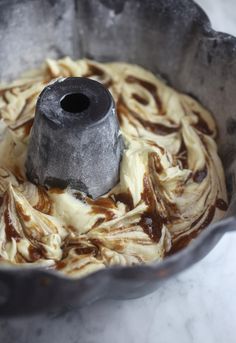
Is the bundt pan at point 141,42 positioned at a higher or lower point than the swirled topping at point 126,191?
higher

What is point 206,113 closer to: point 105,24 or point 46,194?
point 105,24

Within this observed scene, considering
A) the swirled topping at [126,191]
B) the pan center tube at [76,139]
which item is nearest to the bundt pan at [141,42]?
the swirled topping at [126,191]

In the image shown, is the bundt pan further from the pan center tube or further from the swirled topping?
the pan center tube

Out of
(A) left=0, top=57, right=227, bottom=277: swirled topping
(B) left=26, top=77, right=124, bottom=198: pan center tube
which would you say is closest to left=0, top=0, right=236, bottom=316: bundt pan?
(A) left=0, top=57, right=227, bottom=277: swirled topping

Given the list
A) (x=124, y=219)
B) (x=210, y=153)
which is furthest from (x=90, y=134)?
(x=210, y=153)

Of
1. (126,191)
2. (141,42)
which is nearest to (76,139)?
(126,191)

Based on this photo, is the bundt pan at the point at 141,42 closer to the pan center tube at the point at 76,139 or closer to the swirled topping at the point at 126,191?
the swirled topping at the point at 126,191

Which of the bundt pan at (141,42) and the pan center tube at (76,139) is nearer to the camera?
the pan center tube at (76,139)

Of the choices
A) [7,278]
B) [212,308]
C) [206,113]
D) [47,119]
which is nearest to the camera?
[7,278]
